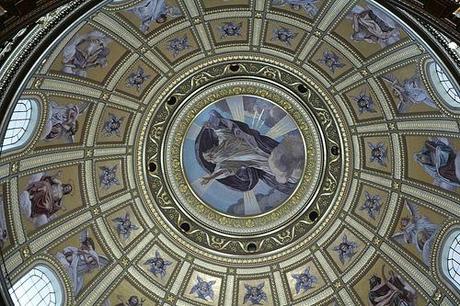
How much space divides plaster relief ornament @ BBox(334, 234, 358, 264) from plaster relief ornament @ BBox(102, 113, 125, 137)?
33.4 feet

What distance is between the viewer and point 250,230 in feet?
85.3

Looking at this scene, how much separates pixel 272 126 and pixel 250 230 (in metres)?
4.60

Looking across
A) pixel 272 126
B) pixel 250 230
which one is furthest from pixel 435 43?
pixel 250 230

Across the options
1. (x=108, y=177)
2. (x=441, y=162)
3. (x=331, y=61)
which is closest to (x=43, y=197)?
(x=108, y=177)

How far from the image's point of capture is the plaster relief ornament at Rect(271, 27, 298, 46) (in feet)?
74.1

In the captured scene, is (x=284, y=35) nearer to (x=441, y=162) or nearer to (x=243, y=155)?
(x=243, y=155)

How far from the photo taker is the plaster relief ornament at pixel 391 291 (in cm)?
2286

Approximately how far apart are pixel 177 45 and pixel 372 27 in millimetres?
7290

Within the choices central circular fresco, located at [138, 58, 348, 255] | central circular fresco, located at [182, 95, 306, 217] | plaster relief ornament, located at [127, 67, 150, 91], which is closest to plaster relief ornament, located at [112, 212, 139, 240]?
central circular fresco, located at [138, 58, 348, 255]

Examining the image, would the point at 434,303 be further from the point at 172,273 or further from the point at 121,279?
the point at 121,279

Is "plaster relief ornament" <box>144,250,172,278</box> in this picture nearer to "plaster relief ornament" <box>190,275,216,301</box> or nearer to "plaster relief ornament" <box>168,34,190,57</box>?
"plaster relief ornament" <box>190,275,216,301</box>

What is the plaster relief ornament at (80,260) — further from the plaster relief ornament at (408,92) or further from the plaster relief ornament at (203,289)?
the plaster relief ornament at (408,92)

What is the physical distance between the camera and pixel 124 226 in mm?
24641

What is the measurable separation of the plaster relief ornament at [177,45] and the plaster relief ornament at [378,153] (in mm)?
8226
